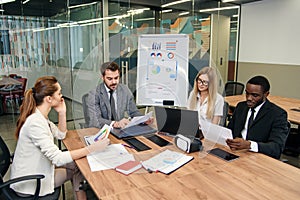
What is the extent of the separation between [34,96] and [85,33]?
11.2ft

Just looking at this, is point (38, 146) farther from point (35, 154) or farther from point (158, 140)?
point (158, 140)

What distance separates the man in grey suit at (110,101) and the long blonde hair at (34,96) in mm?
677

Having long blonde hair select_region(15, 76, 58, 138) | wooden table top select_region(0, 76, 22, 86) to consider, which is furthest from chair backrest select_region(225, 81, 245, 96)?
wooden table top select_region(0, 76, 22, 86)

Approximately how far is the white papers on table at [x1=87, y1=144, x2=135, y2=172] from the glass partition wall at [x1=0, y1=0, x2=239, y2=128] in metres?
1.11

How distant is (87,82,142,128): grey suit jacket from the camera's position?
2.35 meters

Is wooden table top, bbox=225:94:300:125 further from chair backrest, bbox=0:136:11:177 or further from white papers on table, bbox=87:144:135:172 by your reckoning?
chair backrest, bbox=0:136:11:177

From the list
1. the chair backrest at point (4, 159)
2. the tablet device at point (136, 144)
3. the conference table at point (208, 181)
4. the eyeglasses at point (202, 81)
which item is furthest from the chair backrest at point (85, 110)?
the eyeglasses at point (202, 81)

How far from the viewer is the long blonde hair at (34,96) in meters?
1.61

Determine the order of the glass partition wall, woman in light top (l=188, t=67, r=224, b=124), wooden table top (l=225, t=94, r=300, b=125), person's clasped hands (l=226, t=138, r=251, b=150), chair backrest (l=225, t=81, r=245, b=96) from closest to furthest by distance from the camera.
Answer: person's clasped hands (l=226, t=138, r=251, b=150)
woman in light top (l=188, t=67, r=224, b=124)
wooden table top (l=225, t=94, r=300, b=125)
the glass partition wall
chair backrest (l=225, t=81, r=245, b=96)

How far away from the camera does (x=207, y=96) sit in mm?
2283

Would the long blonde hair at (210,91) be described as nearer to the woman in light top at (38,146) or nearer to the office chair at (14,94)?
the woman in light top at (38,146)

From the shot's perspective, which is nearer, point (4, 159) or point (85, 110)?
point (4, 159)

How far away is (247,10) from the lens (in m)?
5.79

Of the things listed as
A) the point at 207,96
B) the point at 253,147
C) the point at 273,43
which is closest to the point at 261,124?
the point at 253,147
